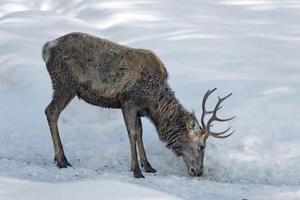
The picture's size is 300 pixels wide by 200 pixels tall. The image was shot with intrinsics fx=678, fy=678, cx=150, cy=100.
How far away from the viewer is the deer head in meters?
9.89

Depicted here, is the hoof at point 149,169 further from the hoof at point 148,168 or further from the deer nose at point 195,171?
the deer nose at point 195,171

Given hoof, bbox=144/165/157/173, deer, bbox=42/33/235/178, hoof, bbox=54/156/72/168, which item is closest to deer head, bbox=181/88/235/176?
deer, bbox=42/33/235/178

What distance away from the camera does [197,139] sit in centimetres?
1005

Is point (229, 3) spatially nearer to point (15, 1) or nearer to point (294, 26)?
point (294, 26)

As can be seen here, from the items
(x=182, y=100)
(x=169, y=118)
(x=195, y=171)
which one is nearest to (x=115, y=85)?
(x=169, y=118)

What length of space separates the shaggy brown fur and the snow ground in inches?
22.7

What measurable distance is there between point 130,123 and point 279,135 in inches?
98.7

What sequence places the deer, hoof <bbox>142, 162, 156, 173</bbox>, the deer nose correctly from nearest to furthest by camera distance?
the deer nose → the deer → hoof <bbox>142, 162, 156, 173</bbox>

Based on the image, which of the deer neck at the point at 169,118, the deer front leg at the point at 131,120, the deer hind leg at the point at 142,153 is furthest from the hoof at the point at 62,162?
the deer neck at the point at 169,118

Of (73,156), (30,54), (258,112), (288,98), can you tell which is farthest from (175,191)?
(30,54)

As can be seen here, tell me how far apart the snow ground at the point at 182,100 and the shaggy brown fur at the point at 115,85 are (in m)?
0.58

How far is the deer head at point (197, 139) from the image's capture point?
9891 mm

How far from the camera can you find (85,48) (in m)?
10.1

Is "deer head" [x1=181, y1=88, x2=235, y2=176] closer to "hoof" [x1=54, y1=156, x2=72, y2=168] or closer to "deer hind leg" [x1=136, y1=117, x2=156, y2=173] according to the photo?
"deer hind leg" [x1=136, y1=117, x2=156, y2=173]
